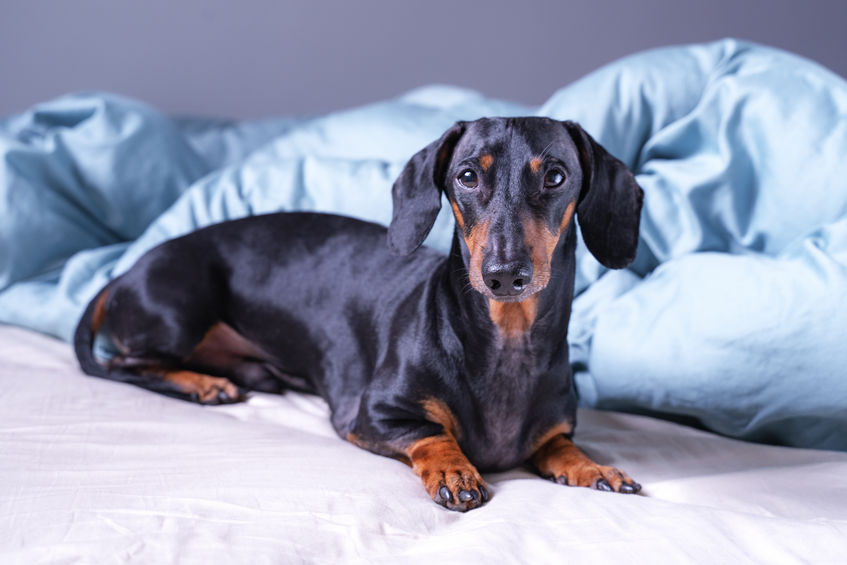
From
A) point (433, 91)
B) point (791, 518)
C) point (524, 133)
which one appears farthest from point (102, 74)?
point (791, 518)

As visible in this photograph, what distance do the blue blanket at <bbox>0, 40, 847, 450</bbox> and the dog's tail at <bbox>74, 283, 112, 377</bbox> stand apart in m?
0.16

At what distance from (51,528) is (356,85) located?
3019 mm

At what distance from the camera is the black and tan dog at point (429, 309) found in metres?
1.50

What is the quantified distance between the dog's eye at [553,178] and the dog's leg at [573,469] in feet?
1.68

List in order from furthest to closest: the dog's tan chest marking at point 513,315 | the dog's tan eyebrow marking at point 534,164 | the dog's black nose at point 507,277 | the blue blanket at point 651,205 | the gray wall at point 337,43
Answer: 1. the gray wall at point 337,43
2. the blue blanket at point 651,205
3. the dog's tan chest marking at point 513,315
4. the dog's tan eyebrow marking at point 534,164
5. the dog's black nose at point 507,277

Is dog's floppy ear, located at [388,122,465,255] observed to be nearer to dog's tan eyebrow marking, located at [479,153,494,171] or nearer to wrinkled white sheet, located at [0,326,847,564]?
dog's tan eyebrow marking, located at [479,153,494,171]

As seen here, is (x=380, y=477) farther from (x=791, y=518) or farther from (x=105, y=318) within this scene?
(x=105, y=318)

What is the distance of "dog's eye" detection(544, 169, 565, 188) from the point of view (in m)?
1.51

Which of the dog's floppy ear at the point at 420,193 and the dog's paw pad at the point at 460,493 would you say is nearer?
the dog's paw pad at the point at 460,493

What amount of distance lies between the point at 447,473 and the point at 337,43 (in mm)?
2805

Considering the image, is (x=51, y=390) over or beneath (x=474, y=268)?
beneath

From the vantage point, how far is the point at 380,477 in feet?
4.93

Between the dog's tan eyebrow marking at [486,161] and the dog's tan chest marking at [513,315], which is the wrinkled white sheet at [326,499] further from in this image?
the dog's tan eyebrow marking at [486,161]

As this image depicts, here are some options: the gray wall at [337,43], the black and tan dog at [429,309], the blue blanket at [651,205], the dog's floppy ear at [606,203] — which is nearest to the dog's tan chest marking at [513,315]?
the black and tan dog at [429,309]
